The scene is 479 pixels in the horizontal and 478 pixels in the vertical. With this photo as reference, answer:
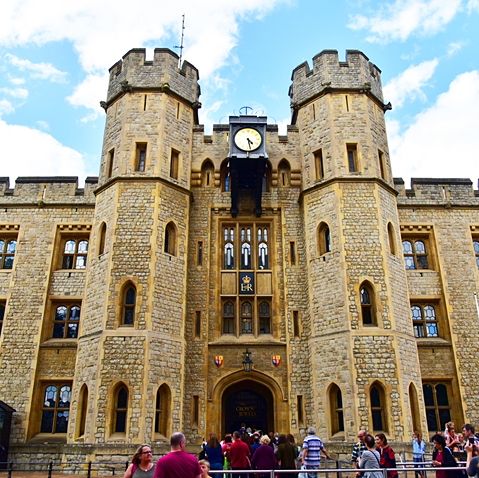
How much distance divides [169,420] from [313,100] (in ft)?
39.8

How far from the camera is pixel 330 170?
1622 centimetres

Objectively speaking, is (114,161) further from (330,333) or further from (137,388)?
(330,333)

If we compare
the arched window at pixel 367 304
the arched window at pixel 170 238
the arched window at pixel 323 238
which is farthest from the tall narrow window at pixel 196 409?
the arched window at pixel 323 238

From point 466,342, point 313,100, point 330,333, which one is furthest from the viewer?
point 313,100

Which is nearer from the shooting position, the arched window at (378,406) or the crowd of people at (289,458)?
the crowd of people at (289,458)

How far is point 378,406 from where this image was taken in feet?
43.9

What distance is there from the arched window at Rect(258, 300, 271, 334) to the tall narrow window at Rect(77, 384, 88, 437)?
5.77 metres

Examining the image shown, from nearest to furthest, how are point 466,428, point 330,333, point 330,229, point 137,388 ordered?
point 466,428 → point 137,388 → point 330,333 → point 330,229

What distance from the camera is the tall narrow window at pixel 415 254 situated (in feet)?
58.8

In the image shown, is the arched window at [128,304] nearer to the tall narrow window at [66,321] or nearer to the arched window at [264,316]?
the tall narrow window at [66,321]

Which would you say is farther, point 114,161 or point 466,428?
point 114,161

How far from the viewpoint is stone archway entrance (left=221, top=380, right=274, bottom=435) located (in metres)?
15.4

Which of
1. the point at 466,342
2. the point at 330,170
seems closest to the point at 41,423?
the point at 330,170

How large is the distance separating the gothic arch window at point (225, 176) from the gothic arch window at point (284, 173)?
1912mm
